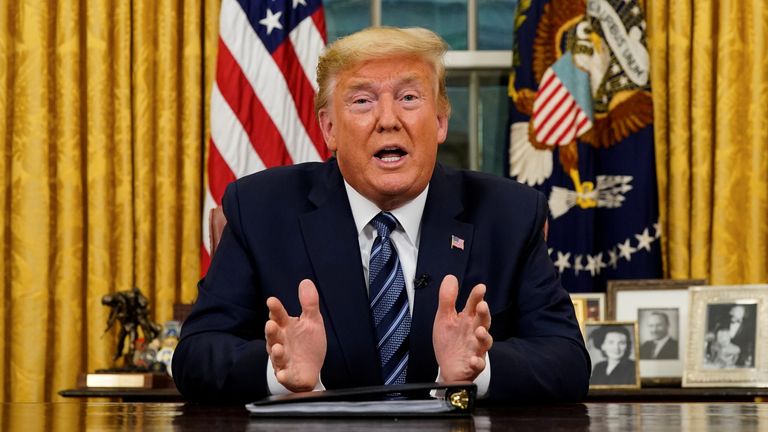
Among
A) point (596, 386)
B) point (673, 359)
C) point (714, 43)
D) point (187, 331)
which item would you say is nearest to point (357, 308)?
point (187, 331)

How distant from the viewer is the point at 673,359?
12.8 feet

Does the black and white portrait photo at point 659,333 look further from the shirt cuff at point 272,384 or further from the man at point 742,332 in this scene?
the shirt cuff at point 272,384

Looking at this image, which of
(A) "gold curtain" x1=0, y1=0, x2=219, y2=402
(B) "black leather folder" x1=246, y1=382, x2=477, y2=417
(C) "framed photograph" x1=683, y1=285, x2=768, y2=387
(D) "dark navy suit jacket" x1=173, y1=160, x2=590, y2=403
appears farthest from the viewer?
(A) "gold curtain" x1=0, y1=0, x2=219, y2=402

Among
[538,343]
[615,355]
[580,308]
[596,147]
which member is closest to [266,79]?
[596,147]

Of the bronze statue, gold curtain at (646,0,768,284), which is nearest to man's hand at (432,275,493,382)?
the bronze statue

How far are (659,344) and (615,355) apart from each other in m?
0.23

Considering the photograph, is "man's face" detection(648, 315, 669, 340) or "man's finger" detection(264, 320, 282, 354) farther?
"man's face" detection(648, 315, 669, 340)

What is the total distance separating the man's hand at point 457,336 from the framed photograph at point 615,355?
6.16ft

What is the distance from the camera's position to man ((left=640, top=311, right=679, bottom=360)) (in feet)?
12.8

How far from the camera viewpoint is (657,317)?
3.97 metres

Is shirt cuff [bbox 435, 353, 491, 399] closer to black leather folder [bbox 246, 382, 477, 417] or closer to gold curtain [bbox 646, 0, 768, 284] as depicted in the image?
black leather folder [bbox 246, 382, 477, 417]

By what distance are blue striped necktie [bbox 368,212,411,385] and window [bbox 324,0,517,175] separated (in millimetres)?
2390

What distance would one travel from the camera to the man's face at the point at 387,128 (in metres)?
2.40

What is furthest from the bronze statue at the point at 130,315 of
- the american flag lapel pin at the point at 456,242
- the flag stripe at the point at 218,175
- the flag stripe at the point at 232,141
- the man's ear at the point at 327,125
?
the american flag lapel pin at the point at 456,242
